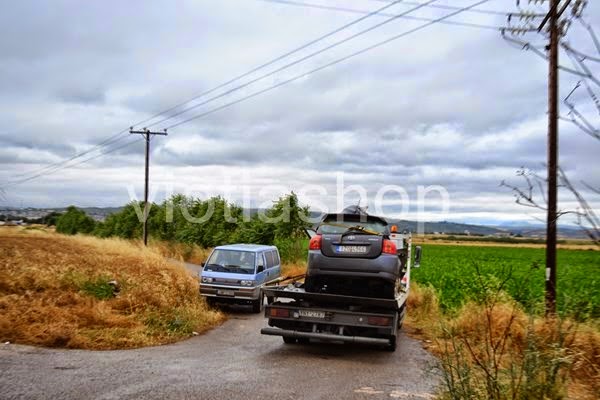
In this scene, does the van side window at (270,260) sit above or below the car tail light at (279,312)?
above

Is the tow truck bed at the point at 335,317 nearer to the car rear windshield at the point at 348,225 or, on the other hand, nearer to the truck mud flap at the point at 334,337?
the truck mud flap at the point at 334,337

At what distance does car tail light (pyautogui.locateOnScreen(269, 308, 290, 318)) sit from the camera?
409 inches

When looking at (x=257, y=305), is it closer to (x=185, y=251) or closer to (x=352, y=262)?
(x=352, y=262)

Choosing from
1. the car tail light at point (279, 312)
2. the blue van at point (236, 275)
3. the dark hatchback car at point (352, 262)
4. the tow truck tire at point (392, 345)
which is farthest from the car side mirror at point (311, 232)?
the blue van at point (236, 275)

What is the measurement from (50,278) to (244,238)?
2377 centimetres

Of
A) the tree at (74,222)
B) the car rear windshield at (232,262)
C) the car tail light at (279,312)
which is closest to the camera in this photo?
the car tail light at (279,312)

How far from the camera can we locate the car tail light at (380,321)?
9.87 m

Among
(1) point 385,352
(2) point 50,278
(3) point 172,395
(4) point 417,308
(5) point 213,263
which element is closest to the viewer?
(3) point 172,395

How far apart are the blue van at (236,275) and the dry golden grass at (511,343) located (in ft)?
15.5

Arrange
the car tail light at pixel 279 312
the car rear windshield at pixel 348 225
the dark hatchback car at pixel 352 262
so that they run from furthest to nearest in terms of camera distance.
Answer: the car rear windshield at pixel 348 225 < the car tail light at pixel 279 312 < the dark hatchback car at pixel 352 262

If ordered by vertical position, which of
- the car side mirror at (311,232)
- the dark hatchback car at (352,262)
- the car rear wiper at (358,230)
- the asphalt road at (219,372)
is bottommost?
the asphalt road at (219,372)

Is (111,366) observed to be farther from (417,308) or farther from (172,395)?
(417,308)

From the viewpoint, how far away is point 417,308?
16250 mm

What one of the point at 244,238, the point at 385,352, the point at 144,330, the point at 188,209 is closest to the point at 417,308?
the point at 385,352
